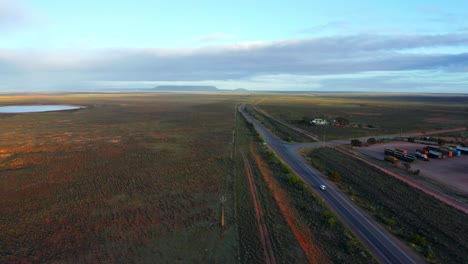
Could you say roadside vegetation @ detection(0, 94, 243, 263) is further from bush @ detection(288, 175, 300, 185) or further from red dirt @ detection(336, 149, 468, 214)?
red dirt @ detection(336, 149, 468, 214)

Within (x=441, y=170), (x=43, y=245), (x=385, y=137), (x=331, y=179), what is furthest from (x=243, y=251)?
(x=385, y=137)

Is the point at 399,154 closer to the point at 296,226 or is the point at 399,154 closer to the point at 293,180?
the point at 293,180

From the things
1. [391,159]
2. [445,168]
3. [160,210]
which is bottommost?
[160,210]

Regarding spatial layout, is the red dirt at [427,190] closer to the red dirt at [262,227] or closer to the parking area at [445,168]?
the parking area at [445,168]

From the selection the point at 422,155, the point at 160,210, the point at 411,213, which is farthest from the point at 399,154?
the point at 160,210

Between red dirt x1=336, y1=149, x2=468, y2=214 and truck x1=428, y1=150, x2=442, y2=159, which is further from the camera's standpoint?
truck x1=428, y1=150, x2=442, y2=159

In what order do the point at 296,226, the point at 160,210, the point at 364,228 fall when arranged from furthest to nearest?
the point at 160,210 → the point at 296,226 → the point at 364,228

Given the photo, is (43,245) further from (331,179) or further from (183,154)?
(331,179)

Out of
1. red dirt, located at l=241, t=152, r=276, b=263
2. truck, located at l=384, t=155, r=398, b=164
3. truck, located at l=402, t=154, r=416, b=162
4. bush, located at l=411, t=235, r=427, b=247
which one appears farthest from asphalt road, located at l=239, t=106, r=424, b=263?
truck, located at l=402, t=154, r=416, b=162
